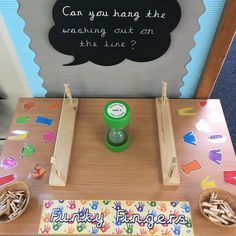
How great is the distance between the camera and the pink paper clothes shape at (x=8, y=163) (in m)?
0.85

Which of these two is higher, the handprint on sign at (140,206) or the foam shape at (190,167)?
the foam shape at (190,167)

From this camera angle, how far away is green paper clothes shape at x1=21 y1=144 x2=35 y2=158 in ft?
2.87

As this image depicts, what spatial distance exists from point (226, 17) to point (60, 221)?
711mm

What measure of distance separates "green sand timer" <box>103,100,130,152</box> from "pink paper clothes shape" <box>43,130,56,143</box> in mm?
177

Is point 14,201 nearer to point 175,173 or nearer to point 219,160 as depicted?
point 175,173

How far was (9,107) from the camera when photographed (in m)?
1.28

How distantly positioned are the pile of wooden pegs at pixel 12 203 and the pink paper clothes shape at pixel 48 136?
187 mm

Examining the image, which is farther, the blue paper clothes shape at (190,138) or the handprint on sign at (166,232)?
the blue paper clothes shape at (190,138)

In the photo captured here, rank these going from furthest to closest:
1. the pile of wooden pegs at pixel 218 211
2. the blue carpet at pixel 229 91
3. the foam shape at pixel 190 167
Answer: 1. the blue carpet at pixel 229 91
2. the foam shape at pixel 190 167
3. the pile of wooden pegs at pixel 218 211

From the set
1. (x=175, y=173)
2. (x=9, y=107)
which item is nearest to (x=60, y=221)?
(x=175, y=173)

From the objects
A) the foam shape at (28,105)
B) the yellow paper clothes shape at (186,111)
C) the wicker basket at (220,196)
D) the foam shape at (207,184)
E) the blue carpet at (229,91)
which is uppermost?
the blue carpet at (229,91)

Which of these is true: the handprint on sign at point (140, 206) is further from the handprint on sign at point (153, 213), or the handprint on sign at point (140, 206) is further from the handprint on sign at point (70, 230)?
the handprint on sign at point (70, 230)

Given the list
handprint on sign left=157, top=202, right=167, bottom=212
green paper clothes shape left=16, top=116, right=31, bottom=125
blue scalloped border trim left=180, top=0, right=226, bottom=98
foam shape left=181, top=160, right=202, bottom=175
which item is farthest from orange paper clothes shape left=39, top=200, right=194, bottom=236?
blue scalloped border trim left=180, top=0, right=226, bottom=98

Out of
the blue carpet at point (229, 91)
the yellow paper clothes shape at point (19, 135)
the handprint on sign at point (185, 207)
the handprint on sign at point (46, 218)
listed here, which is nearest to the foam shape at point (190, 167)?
the handprint on sign at point (185, 207)
